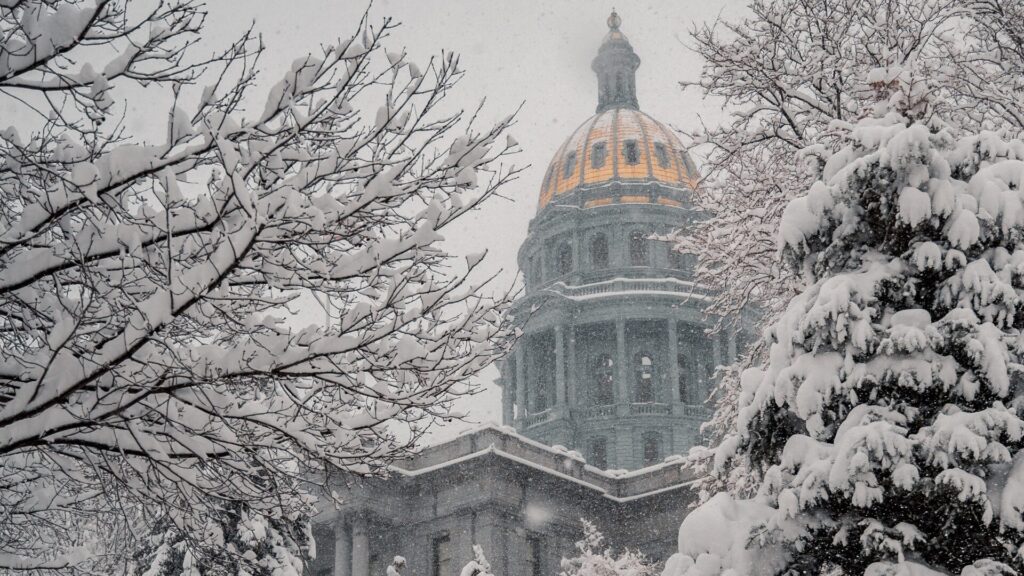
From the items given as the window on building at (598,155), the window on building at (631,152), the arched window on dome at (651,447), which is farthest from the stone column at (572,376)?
the window on building at (631,152)

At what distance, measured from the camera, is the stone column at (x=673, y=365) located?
2611 inches

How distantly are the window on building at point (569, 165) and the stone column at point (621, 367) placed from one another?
1280 cm

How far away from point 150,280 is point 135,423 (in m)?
0.86

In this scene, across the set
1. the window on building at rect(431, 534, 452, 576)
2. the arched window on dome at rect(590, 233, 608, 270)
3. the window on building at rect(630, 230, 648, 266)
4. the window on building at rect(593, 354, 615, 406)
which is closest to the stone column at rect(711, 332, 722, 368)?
the window on building at rect(593, 354, 615, 406)

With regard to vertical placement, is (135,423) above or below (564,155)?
below

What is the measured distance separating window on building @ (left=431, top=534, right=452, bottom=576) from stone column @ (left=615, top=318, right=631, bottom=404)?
27.3m

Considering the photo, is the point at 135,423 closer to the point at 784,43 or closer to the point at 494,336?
the point at 494,336

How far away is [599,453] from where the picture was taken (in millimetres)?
65250

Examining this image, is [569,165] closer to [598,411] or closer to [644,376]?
[644,376]

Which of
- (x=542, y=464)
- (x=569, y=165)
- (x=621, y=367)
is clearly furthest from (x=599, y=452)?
(x=542, y=464)

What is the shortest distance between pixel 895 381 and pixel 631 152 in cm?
6697

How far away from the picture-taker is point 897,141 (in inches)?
360

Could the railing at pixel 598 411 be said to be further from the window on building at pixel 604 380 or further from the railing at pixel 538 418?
the railing at pixel 538 418

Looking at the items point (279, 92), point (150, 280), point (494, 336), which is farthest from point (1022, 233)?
point (150, 280)
